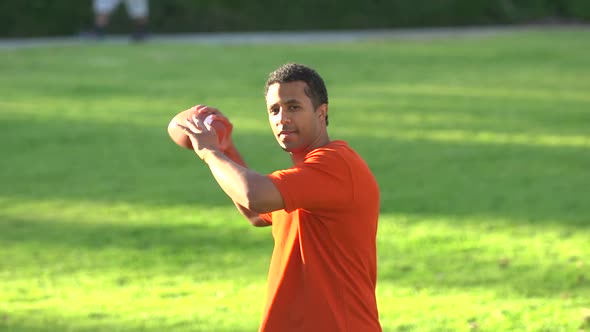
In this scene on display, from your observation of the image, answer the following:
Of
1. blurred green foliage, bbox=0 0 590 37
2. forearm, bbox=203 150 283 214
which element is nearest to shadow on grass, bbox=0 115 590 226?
forearm, bbox=203 150 283 214

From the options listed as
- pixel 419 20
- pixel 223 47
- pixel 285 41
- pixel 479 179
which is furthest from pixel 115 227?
pixel 419 20

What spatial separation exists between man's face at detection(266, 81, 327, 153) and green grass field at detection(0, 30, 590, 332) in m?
2.59

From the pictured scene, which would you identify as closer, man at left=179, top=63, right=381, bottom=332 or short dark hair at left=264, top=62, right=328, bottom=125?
man at left=179, top=63, right=381, bottom=332

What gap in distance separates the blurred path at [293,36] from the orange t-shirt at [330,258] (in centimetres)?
2275

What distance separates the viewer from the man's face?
12.4ft

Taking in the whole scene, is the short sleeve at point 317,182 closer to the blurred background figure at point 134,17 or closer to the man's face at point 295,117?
the man's face at point 295,117

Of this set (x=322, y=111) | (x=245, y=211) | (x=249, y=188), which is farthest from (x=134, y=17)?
(x=249, y=188)

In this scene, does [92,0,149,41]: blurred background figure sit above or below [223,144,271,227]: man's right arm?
below

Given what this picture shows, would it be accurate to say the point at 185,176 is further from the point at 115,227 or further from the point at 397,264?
the point at 397,264

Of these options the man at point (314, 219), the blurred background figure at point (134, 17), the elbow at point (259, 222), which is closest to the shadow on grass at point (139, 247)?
the elbow at point (259, 222)

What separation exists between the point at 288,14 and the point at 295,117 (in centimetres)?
2898

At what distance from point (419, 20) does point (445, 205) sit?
24902 millimetres

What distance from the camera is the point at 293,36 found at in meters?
29.2

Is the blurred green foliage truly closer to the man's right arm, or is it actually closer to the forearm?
the man's right arm
